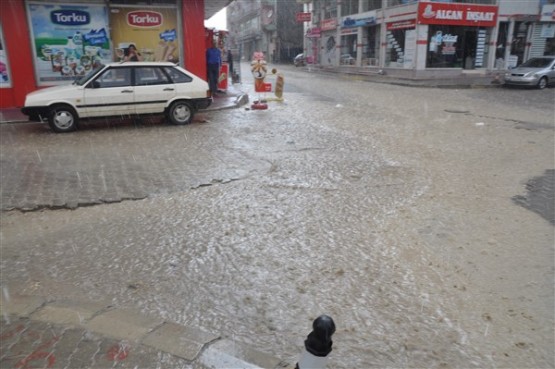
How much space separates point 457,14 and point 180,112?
24.0 meters

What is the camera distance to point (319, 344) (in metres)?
1.66

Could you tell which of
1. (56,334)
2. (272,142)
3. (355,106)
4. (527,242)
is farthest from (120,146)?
(355,106)

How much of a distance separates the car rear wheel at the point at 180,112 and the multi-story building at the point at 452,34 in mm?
20901

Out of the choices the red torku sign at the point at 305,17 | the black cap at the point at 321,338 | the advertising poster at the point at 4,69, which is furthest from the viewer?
the red torku sign at the point at 305,17

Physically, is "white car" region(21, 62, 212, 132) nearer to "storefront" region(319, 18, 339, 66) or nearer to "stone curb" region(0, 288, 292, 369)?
"stone curb" region(0, 288, 292, 369)

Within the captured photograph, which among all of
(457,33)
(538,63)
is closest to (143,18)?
(538,63)

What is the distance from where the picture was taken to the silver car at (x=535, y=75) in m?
22.3

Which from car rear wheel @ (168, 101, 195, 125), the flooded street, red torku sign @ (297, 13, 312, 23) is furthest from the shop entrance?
car rear wheel @ (168, 101, 195, 125)

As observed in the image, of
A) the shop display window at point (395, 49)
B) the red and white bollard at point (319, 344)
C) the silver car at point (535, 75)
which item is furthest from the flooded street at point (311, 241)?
the shop display window at point (395, 49)

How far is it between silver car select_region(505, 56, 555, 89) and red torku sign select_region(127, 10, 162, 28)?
58.5 ft

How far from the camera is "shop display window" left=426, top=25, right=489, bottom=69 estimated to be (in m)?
29.3

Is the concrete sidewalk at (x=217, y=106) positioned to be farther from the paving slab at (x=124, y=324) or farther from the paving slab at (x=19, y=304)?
the paving slab at (x=124, y=324)

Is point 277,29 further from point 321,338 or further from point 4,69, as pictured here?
point 321,338

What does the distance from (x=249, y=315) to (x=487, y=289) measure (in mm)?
2141
